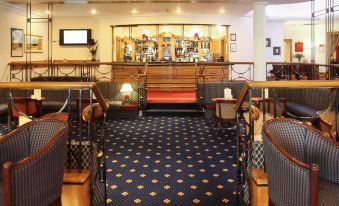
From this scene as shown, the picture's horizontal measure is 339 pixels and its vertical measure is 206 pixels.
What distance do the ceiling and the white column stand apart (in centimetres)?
28

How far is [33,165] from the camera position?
213 centimetres

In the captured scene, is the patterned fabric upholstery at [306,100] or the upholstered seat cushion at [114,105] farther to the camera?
the upholstered seat cushion at [114,105]

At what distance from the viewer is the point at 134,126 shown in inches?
339

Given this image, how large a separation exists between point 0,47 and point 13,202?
10354mm

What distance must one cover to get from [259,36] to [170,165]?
6632 mm

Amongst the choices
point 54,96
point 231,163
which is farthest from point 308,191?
point 54,96

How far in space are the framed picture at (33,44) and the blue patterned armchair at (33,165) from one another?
10.9 metres

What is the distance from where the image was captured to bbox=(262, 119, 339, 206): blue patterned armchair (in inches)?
79.6

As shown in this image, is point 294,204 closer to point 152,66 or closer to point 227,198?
point 227,198

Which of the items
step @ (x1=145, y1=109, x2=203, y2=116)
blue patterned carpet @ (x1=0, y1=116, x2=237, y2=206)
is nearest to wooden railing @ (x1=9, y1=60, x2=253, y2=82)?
step @ (x1=145, y1=109, x2=203, y2=116)

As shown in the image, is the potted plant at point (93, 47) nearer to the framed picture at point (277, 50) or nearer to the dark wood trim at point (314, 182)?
the framed picture at point (277, 50)

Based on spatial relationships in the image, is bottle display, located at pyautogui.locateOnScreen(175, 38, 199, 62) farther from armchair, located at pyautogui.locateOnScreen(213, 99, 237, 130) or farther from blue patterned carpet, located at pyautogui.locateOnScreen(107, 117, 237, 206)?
armchair, located at pyautogui.locateOnScreen(213, 99, 237, 130)

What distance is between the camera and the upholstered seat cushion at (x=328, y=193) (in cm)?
228

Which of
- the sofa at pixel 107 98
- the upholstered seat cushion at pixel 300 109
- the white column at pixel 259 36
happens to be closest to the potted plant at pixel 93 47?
the sofa at pixel 107 98
